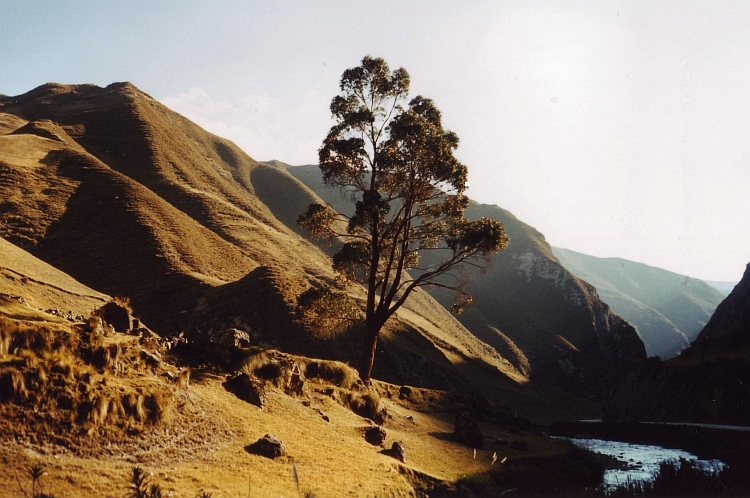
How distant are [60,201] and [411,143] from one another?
60.9m

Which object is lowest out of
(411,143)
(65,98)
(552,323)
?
(552,323)

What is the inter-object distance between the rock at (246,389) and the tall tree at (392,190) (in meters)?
11.1

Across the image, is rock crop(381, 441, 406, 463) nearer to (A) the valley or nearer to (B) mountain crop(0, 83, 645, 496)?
(A) the valley

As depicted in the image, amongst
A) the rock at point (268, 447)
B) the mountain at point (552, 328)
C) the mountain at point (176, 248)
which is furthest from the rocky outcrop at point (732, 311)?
the rock at point (268, 447)

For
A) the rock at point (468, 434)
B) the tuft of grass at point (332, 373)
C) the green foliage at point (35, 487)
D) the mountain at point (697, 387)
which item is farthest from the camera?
the mountain at point (697, 387)

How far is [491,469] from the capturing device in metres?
20.8

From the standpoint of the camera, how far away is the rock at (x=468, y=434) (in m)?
25.4

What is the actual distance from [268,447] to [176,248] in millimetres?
58738

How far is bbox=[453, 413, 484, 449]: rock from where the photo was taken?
2539 centimetres

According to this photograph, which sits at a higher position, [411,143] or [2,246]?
[411,143]

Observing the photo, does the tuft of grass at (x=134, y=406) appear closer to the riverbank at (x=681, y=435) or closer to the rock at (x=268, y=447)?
the rock at (x=268, y=447)

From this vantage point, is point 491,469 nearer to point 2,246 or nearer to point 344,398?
point 344,398

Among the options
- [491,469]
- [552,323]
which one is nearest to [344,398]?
[491,469]

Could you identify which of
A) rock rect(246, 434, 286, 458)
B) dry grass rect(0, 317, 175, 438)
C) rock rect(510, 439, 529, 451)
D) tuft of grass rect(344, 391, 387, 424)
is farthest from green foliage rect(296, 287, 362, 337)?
dry grass rect(0, 317, 175, 438)
